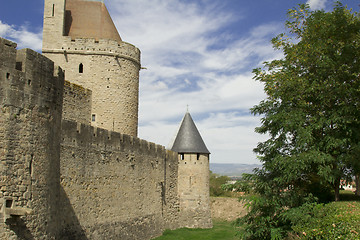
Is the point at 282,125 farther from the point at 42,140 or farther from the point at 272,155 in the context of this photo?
the point at 42,140

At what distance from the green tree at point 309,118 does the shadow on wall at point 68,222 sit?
5.37 m

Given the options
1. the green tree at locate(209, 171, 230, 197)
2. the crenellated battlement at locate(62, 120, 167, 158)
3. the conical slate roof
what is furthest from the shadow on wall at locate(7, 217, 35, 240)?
the green tree at locate(209, 171, 230, 197)

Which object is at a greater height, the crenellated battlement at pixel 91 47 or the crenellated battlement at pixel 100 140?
the crenellated battlement at pixel 91 47

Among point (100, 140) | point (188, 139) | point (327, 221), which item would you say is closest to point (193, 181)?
point (188, 139)

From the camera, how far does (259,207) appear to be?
12438 millimetres

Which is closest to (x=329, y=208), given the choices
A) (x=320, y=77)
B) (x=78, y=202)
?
(x=320, y=77)

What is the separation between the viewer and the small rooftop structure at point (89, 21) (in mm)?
18688

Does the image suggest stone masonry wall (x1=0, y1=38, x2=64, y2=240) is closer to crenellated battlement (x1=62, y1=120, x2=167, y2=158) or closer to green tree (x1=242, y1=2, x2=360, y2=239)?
crenellated battlement (x1=62, y1=120, x2=167, y2=158)

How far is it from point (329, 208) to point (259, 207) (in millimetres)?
2573

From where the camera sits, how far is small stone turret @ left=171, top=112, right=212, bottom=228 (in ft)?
70.5

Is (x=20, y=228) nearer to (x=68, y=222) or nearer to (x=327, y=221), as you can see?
(x=68, y=222)

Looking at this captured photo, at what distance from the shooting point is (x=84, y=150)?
11977 millimetres

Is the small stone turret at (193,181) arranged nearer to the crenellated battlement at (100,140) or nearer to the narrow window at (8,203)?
the crenellated battlement at (100,140)

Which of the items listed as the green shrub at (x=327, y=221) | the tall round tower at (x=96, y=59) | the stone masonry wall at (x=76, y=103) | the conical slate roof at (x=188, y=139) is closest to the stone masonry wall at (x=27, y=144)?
the green shrub at (x=327, y=221)
